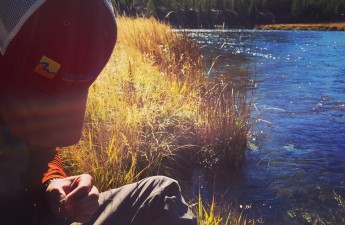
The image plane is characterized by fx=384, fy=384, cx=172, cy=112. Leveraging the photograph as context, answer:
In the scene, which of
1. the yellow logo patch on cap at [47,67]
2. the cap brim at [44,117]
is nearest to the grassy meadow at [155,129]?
the cap brim at [44,117]

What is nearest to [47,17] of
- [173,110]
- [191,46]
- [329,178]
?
[173,110]

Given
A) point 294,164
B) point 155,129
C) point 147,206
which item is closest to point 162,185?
point 147,206

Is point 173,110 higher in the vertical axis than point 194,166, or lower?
higher

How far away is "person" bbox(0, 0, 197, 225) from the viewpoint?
1.02 metres

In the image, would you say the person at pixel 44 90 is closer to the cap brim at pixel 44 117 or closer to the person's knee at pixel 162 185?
the cap brim at pixel 44 117

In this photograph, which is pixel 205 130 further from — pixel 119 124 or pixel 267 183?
pixel 119 124

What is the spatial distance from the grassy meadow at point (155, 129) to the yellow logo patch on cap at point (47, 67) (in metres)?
1.49

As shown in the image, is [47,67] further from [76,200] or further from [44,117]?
[76,200]

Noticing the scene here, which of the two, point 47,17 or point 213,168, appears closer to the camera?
point 47,17

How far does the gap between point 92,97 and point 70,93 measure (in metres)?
2.33

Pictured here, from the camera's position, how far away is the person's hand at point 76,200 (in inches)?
56.6

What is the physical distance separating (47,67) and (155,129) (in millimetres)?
2311

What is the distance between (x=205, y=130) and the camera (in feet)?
12.0

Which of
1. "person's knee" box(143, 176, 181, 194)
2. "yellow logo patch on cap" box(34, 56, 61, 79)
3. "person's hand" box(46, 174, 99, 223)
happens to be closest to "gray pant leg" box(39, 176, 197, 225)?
"person's knee" box(143, 176, 181, 194)
